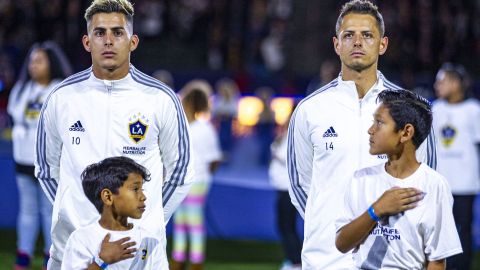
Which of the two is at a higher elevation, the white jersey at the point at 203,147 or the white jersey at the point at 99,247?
the white jersey at the point at 203,147

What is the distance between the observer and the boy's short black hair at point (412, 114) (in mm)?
4379

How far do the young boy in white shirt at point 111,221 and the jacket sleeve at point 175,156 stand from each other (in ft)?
1.76

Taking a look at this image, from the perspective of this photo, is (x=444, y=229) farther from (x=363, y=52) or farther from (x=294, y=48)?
(x=294, y=48)

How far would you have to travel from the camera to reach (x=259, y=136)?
14047 millimetres

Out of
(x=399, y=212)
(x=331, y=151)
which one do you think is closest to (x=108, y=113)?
(x=331, y=151)

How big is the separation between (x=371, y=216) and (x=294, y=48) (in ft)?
50.8

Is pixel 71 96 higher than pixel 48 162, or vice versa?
pixel 71 96

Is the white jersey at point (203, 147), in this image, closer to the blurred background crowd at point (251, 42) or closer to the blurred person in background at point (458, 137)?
the blurred person in background at point (458, 137)

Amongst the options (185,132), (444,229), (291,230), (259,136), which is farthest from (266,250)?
(444,229)

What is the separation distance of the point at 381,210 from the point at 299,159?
1308 mm

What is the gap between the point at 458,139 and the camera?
9156 mm

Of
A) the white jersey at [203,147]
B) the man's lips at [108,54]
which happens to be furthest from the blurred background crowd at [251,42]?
the man's lips at [108,54]

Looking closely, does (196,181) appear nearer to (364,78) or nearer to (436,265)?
(364,78)

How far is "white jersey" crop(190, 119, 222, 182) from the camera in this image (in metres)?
9.28
